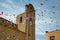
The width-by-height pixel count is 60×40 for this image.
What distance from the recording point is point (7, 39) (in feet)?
72.6

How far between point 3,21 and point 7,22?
1.05 meters

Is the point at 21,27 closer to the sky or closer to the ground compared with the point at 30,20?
closer to the ground

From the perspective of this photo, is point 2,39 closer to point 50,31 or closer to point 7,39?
point 7,39

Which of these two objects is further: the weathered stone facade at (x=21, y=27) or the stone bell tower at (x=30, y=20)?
the stone bell tower at (x=30, y=20)

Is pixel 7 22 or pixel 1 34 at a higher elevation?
pixel 7 22

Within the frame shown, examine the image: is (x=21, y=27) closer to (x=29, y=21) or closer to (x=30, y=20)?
(x=29, y=21)

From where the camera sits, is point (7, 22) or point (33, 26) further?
point (33, 26)

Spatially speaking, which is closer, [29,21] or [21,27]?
[29,21]

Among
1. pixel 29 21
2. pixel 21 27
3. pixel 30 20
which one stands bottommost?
pixel 21 27

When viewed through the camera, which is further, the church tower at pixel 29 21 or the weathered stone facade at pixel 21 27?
the church tower at pixel 29 21

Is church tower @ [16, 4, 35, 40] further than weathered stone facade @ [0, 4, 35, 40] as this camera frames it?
Yes

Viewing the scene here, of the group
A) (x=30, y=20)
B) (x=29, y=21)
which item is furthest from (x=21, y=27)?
(x=30, y=20)

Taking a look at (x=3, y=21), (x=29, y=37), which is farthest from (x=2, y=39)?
(x=29, y=37)

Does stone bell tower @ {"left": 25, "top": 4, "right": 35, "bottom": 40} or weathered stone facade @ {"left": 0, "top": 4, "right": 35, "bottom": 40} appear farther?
stone bell tower @ {"left": 25, "top": 4, "right": 35, "bottom": 40}
